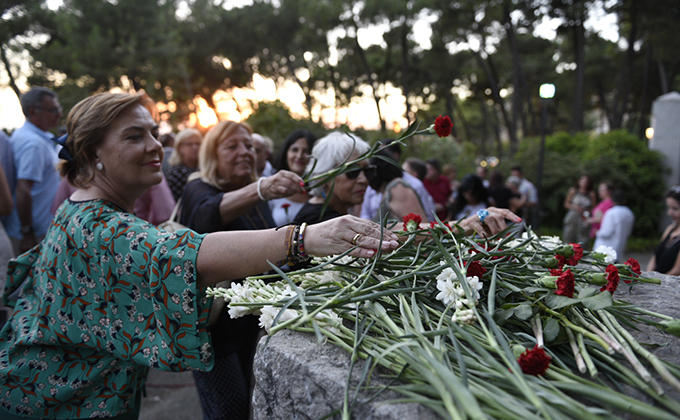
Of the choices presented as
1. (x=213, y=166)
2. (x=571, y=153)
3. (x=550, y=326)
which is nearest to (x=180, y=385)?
(x=213, y=166)

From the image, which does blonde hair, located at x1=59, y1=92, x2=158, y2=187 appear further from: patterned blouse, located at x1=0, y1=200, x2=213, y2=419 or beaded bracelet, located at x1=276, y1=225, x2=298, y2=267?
beaded bracelet, located at x1=276, y1=225, x2=298, y2=267

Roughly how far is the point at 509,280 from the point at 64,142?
1857 millimetres

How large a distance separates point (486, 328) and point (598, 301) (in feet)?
0.95

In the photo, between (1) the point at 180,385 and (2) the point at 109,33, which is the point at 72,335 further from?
(2) the point at 109,33

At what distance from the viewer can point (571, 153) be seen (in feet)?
41.1

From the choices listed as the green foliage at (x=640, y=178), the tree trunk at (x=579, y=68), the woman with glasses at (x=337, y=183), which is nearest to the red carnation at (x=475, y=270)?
the woman with glasses at (x=337, y=183)

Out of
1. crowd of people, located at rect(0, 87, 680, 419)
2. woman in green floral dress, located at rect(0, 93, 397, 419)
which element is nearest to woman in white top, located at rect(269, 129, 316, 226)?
crowd of people, located at rect(0, 87, 680, 419)

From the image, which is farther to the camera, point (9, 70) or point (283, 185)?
point (9, 70)

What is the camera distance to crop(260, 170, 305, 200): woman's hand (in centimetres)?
215

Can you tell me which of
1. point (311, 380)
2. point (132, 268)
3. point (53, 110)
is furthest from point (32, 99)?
point (311, 380)

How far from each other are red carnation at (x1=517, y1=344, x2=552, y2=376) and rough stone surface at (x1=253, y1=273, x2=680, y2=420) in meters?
0.22

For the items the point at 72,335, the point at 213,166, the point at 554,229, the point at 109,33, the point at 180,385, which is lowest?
the point at 554,229

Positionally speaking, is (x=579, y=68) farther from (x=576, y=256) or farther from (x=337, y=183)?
(x=576, y=256)

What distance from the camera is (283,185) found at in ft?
7.09
